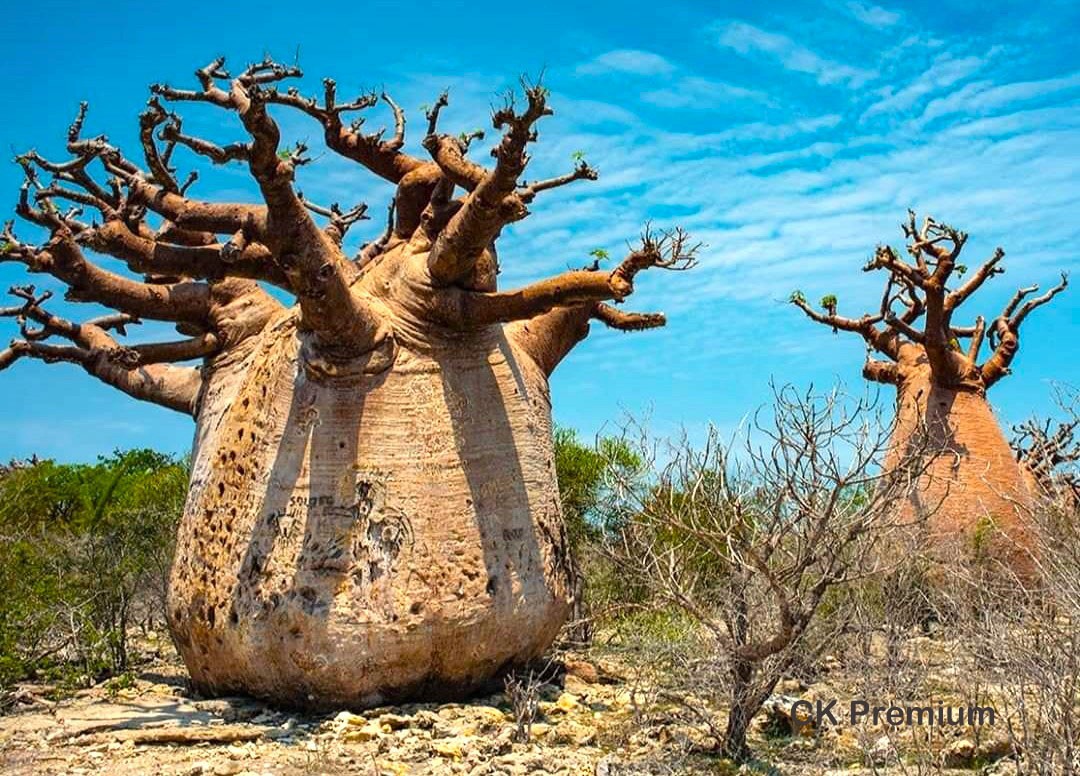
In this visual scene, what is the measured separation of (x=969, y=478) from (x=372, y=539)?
5.76 meters

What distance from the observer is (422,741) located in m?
4.57

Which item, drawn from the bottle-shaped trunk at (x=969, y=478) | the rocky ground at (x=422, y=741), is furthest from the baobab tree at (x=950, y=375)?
the rocky ground at (x=422, y=741)

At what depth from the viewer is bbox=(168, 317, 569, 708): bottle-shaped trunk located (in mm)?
4980

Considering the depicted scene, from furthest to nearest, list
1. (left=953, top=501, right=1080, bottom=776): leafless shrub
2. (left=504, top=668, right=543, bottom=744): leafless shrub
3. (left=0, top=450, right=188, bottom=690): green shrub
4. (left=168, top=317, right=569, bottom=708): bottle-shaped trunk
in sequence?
(left=0, top=450, right=188, bottom=690): green shrub, (left=168, top=317, right=569, bottom=708): bottle-shaped trunk, (left=504, top=668, right=543, bottom=744): leafless shrub, (left=953, top=501, right=1080, bottom=776): leafless shrub

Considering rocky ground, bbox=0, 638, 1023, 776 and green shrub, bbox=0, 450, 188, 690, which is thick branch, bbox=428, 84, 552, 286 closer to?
rocky ground, bbox=0, 638, 1023, 776

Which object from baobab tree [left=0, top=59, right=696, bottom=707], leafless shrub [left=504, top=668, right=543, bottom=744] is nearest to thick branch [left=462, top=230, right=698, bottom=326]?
baobab tree [left=0, top=59, right=696, bottom=707]

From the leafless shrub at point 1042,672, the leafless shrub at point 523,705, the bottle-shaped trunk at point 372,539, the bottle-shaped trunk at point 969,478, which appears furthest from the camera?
the bottle-shaped trunk at point 969,478

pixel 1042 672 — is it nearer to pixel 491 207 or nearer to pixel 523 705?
pixel 523 705

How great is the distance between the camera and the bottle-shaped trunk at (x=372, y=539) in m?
4.98

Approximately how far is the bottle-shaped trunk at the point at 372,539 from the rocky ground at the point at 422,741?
250 mm

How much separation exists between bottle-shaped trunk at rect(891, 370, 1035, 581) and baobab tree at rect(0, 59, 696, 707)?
12.8 ft

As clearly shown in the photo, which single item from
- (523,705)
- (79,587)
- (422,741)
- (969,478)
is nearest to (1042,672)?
(523,705)

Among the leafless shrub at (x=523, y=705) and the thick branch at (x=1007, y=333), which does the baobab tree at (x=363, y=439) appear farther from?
the thick branch at (x=1007, y=333)

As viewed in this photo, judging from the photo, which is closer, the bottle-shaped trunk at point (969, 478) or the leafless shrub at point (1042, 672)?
the leafless shrub at point (1042, 672)
